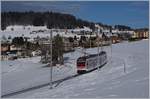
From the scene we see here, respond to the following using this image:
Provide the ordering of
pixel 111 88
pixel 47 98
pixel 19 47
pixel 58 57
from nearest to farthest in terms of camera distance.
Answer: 1. pixel 47 98
2. pixel 111 88
3. pixel 58 57
4. pixel 19 47

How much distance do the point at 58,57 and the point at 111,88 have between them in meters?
51.0

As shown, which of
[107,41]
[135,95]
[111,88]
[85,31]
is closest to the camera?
[135,95]

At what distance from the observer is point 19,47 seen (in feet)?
480

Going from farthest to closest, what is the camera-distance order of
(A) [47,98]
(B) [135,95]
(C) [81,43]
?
(C) [81,43] → (A) [47,98] → (B) [135,95]

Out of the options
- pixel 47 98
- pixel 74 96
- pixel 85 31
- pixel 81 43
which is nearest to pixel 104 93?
pixel 74 96

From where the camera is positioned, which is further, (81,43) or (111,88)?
(81,43)

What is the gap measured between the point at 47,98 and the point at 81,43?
13381 centimetres

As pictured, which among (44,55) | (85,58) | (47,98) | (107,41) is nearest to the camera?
(47,98)

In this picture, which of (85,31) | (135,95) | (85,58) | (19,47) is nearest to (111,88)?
(135,95)

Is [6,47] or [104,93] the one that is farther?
[6,47]

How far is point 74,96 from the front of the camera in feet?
79.2

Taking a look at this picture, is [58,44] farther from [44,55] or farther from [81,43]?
[81,43]

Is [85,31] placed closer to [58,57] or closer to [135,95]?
[58,57]

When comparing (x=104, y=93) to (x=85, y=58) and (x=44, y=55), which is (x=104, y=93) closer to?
(x=85, y=58)
